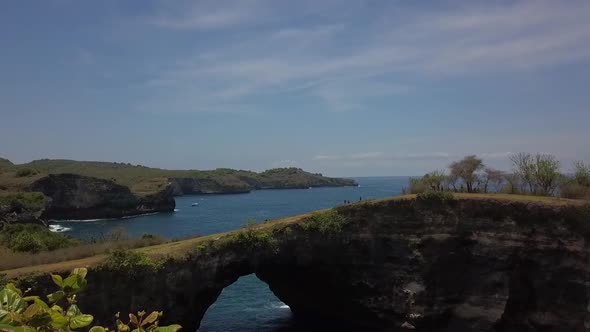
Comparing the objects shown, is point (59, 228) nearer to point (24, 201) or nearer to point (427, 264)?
point (24, 201)

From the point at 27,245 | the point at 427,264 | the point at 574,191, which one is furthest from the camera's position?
the point at 27,245

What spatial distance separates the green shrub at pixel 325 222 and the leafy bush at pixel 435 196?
573 cm

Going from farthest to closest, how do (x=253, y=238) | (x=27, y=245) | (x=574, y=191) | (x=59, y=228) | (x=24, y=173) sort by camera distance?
(x=24, y=173), (x=59, y=228), (x=27, y=245), (x=574, y=191), (x=253, y=238)

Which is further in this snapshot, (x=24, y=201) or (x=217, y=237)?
(x=24, y=201)

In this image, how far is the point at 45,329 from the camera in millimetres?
3953

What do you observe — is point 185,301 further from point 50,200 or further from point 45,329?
point 50,200

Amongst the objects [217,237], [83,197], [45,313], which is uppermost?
[45,313]

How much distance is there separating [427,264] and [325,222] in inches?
294

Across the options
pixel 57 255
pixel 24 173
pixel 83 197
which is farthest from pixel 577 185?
pixel 24 173

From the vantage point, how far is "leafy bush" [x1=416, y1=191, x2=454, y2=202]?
3306 cm

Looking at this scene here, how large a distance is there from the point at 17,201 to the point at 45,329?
94.3 metres

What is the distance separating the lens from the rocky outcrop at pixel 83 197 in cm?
10538

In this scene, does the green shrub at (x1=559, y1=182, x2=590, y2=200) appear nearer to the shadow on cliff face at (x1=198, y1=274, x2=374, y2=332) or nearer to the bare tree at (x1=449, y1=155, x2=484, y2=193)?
the bare tree at (x1=449, y1=155, x2=484, y2=193)

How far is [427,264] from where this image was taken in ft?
105
